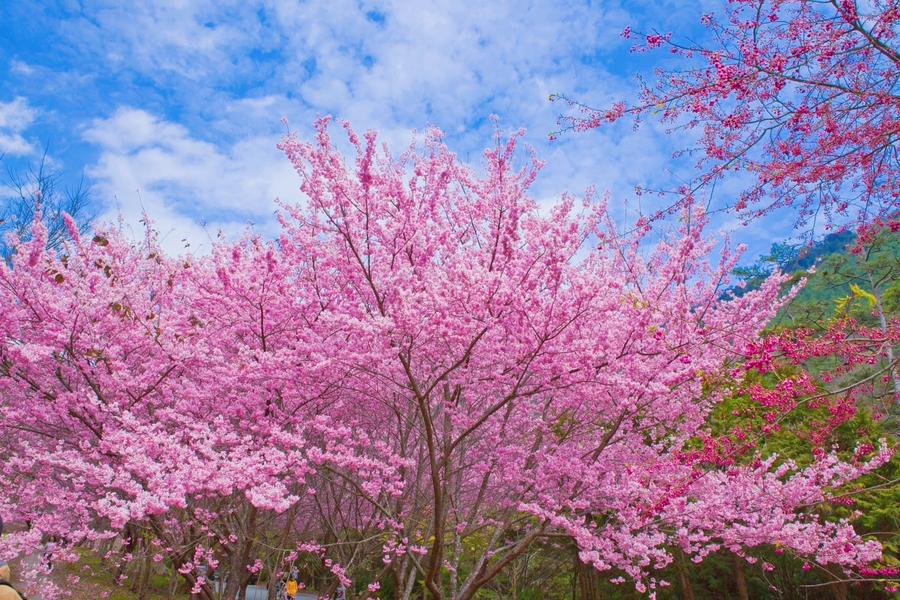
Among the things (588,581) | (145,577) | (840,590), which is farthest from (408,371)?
(145,577)

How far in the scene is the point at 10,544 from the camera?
703 centimetres

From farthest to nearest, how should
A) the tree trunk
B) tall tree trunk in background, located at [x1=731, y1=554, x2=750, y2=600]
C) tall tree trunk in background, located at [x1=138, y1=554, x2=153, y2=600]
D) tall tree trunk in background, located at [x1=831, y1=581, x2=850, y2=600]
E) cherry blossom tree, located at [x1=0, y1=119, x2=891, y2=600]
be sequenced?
the tree trunk
tall tree trunk in background, located at [x1=138, y1=554, x2=153, y2=600]
tall tree trunk in background, located at [x1=731, y1=554, x2=750, y2=600]
tall tree trunk in background, located at [x1=831, y1=581, x2=850, y2=600]
cherry blossom tree, located at [x1=0, y1=119, x2=891, y2=600]

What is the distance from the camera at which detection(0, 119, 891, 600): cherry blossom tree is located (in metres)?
6.62

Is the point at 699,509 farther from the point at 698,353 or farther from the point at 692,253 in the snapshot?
the point at 692,253

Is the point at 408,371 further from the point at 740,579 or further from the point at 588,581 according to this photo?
the point at 588,581

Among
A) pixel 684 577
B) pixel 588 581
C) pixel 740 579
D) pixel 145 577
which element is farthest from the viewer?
pixel 588 581

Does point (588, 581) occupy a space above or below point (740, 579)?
below

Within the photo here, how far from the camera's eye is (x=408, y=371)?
6281 mm

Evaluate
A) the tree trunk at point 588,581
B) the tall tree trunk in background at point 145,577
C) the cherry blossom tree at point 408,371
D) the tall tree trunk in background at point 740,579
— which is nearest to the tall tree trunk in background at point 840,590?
the tall tree trunk in background at point 740,579

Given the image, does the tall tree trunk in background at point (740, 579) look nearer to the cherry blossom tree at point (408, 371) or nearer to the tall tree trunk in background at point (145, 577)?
the cherry blossom tree at point (408, 371)

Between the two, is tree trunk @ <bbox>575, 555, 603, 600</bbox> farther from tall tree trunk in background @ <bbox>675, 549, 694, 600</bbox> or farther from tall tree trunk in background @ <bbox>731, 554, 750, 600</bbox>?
tall tree trunk in background @ <bbox>731, 554, 750, 600</bbox>

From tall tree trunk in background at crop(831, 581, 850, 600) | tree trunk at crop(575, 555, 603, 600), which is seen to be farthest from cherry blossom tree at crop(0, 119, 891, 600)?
tree trunk at crop(575, 555, 603, 600)

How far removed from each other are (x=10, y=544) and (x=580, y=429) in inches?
278

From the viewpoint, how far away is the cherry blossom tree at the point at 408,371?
21.7 ft
